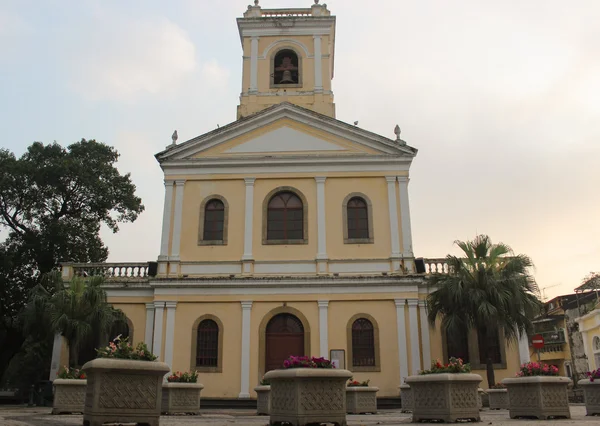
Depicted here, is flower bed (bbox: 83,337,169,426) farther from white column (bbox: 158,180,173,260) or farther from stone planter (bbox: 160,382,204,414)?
white column (bbox: 158,180,173,260)

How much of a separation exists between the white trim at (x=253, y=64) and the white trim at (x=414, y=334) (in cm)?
1155

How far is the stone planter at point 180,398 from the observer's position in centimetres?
1563

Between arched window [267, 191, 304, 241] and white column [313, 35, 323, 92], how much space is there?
5.60 m

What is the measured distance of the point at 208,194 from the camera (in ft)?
77.2

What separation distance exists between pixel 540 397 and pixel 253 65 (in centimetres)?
1914

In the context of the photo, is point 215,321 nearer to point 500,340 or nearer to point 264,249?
point 264,249

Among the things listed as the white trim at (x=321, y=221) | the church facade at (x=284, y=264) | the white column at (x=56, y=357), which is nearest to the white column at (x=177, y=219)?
the church facade at (x=284, y=264)

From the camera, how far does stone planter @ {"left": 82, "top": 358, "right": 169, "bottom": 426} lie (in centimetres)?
859

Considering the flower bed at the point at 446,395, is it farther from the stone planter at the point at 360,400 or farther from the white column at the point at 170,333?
the white column at the point at 170,333

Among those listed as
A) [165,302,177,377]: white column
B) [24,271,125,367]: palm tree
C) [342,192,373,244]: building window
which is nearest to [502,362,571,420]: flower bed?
[342,192,373,244]: building window

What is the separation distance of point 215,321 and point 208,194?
16.5 ft

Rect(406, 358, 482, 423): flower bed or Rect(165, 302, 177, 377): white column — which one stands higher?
Rect(165, 302, 177, 377): white column

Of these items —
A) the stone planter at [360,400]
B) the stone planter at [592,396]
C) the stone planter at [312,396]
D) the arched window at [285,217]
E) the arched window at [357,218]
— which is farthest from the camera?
the arched window at [285,217]

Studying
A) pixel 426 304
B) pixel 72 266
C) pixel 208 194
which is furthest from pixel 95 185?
pixel 426 304
